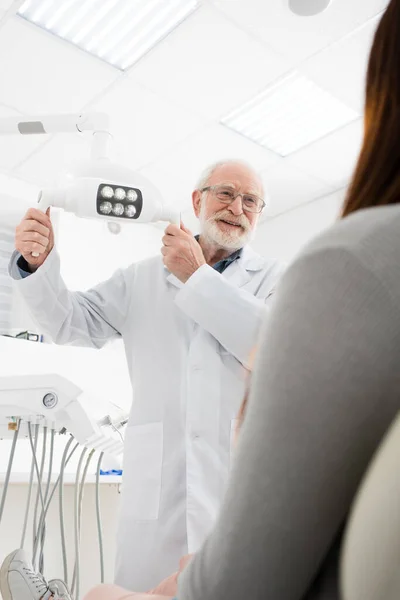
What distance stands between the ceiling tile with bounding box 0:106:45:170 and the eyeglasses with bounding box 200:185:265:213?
1.82m

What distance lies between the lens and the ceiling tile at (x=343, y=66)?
2467 millimetres

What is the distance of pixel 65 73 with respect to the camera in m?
2.66

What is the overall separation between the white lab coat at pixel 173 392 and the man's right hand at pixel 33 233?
0.06 metres

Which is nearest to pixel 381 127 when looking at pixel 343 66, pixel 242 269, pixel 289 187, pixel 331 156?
pixel 242 269

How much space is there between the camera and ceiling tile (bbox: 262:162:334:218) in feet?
11.9

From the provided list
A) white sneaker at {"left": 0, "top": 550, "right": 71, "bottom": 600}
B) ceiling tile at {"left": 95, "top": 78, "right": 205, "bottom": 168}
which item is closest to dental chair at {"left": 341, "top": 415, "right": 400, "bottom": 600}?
white sneaker at {"left": 0, "top": 550, "right": 71, "bottom": 600}

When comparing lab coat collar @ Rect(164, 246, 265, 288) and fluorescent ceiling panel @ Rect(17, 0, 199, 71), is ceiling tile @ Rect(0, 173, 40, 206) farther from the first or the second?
lab coat collar @ Rect(164, 246, 265, 288)

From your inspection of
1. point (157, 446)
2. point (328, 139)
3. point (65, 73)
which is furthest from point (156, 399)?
point (328, 139)

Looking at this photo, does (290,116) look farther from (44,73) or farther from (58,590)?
(58,590)

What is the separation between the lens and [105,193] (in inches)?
45.5

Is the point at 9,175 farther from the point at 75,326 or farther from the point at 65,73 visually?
the point at 75,326

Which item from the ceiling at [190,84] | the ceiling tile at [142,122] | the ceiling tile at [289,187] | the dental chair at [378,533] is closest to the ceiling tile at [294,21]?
the ceiling at [190,84]

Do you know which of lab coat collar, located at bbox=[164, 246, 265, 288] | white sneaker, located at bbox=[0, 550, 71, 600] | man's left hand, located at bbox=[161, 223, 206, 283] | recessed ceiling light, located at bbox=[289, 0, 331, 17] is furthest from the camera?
recessed ceiling light, located at bbox=[289, 0, 331, 17]

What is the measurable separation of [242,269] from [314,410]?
1320 millimetres
